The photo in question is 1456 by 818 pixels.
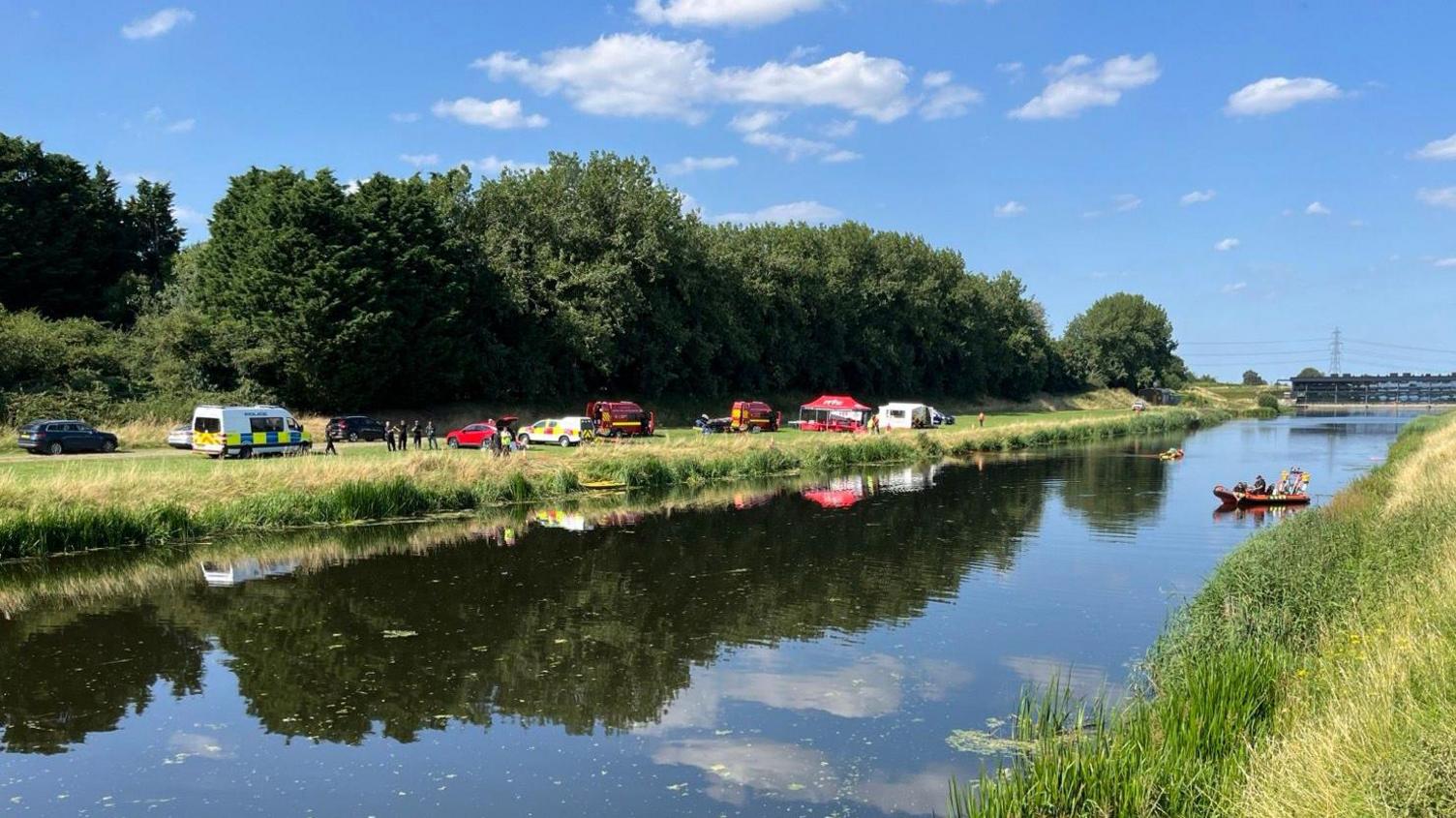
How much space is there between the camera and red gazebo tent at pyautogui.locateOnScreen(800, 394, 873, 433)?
69.4 meters

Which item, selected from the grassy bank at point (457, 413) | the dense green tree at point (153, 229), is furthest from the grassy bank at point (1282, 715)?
the dense green tree at point (153, 229)

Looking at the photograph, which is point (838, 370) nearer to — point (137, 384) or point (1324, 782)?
point (137, 384)

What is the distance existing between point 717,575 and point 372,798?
39.6 feet

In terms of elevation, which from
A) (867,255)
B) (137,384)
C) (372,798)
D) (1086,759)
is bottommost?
(372,798)

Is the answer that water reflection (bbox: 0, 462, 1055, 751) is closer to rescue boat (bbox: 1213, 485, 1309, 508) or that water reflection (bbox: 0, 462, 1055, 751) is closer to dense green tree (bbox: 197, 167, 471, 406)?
rescue boat (bbox: 1213, 485, 1309, 508)

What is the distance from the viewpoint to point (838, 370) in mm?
93188

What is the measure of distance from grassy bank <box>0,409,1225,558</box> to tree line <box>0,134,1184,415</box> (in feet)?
51.6

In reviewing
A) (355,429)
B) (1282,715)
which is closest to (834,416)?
(355,429)

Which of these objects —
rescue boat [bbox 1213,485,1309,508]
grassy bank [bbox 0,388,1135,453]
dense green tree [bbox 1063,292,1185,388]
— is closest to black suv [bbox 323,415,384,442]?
grassy bank [bbox 0,388,1135,453]

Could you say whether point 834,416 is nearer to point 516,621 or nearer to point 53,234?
point 53,234

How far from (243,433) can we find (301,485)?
43.3ft

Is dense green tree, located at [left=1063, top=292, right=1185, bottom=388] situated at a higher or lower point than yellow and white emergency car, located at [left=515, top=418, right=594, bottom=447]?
higher

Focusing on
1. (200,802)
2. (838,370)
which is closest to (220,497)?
(200,802)

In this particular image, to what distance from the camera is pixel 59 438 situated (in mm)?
39219
